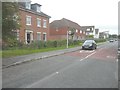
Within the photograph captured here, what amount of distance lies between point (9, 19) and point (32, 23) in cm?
2423

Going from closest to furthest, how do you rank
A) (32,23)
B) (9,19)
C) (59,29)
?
(9,19), (32,23), (59,29)

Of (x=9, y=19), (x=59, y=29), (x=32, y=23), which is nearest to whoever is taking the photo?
(x=9, y=19)

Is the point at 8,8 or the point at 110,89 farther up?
the point at 8,8

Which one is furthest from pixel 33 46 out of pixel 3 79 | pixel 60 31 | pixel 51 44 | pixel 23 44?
pixel 60 31

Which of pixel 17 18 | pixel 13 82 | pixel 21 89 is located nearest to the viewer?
pixel 21 89

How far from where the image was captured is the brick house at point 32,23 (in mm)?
36156

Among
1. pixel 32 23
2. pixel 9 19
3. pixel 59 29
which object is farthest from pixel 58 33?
pixel 9 19

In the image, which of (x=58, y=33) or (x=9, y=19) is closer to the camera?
(x=9, y=19)

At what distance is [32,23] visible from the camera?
3906 cm

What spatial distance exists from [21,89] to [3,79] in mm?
2041

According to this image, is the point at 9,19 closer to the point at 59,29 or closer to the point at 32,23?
the point at 32,23

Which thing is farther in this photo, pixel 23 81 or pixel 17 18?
pixel 17 18

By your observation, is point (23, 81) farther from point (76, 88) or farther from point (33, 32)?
point (33, 32)

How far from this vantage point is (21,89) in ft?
22.3
